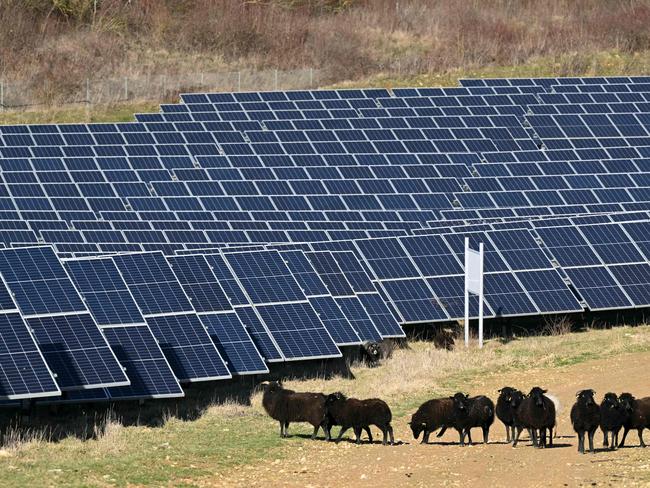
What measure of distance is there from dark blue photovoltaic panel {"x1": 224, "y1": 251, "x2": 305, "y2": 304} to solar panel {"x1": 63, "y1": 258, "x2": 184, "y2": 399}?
11.6ft

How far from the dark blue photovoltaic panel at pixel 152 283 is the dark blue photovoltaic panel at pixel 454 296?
7.63m

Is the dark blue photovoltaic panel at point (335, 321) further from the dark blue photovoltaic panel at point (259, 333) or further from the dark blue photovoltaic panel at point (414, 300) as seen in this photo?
the dark blue photovoltaic panel at point (414, 300)

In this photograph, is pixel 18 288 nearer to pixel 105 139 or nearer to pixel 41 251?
pixel 41 251

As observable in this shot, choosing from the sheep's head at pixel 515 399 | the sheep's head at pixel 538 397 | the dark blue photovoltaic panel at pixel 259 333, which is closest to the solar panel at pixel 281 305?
the dark blue photovoltaic panel at pixel 259 333

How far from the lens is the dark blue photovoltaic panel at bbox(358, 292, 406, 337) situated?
32594 millimetres

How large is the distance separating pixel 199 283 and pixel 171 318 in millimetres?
2037

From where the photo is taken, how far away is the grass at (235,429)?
21.5 meters

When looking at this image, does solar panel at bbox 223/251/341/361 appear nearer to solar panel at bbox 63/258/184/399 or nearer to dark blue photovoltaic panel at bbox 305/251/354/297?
dark blue photovoltaic panel at bbox 305/251/354/297

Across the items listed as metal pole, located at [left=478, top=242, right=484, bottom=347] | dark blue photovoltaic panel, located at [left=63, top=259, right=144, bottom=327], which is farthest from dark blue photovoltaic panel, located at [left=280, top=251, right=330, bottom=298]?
dark blue photovoltaic panel, located at [left=63, top=259, right=144, bottom=327]

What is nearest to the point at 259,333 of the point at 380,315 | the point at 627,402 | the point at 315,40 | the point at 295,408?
the point at 380,315

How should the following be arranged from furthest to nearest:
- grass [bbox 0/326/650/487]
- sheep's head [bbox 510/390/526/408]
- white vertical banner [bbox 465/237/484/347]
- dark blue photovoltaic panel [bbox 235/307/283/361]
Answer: white vertical banner [bbox 465/237/484/347]
dark blue photovoltaic panel [bbox 235/307/283/361]
sheep's head [bbox 510/390/526/408]
grass [bbox 0/326/650/487]

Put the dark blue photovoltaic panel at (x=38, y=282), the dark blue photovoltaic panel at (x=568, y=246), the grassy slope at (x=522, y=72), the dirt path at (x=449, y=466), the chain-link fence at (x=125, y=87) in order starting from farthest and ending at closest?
1. the chain-link fence at (x=125, y=87)
2. the grassy slope at (x=522, y=72)
3. the dark blue photovoltaic panel at (x=568, y=246)
4. the dark blue photovoltaic panel at (x=38, y=282)
5. the dirt path at (x=449, y=466)

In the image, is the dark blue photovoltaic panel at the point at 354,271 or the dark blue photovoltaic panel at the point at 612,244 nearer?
the dark blue photovoltaic panel at the point at 354,271

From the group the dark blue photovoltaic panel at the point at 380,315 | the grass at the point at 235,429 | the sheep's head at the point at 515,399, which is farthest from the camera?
the dark blue photovoltaic panel at the point at 380,315
